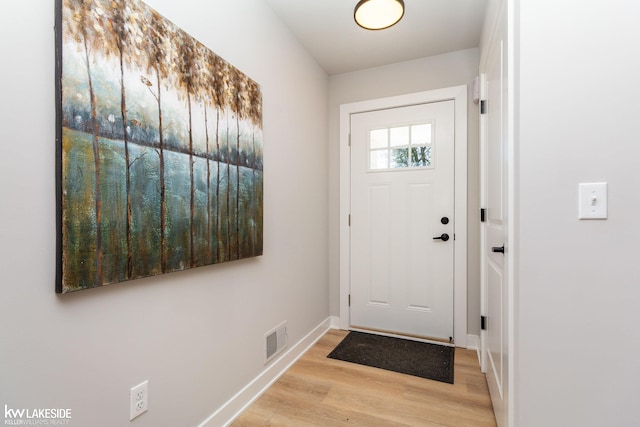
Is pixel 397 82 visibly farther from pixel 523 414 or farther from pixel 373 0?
pixel 523 414

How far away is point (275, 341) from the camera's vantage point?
2.08m

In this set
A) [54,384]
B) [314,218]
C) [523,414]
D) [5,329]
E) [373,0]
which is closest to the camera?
[5,329]

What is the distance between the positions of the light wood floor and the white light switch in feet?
4.02

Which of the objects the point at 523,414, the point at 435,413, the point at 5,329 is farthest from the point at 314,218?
the point at 5,329

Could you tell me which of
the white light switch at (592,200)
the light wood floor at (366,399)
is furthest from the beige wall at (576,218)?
the light wood floor at (366,399)

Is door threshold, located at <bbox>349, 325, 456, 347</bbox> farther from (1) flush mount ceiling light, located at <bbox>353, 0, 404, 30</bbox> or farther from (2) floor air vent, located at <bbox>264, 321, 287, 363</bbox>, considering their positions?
(1) flush mount ceiling light, located at <bbox>353, 0, 404, 30</bbox>

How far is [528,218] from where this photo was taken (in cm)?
114

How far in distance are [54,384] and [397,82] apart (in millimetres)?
2939

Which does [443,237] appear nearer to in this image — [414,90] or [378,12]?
[414,90]

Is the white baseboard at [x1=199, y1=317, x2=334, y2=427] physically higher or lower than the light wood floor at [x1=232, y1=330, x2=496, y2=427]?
higher

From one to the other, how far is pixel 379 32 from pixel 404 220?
1.54m

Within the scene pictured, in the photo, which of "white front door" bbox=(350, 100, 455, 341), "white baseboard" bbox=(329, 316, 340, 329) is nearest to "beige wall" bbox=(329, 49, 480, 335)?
"white baseboard" bbox=(329, 316, 340, 329)

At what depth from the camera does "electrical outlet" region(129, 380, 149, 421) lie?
1155 millimetres

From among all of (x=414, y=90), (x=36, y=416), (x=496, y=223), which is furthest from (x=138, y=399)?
(x=414, y=90)
